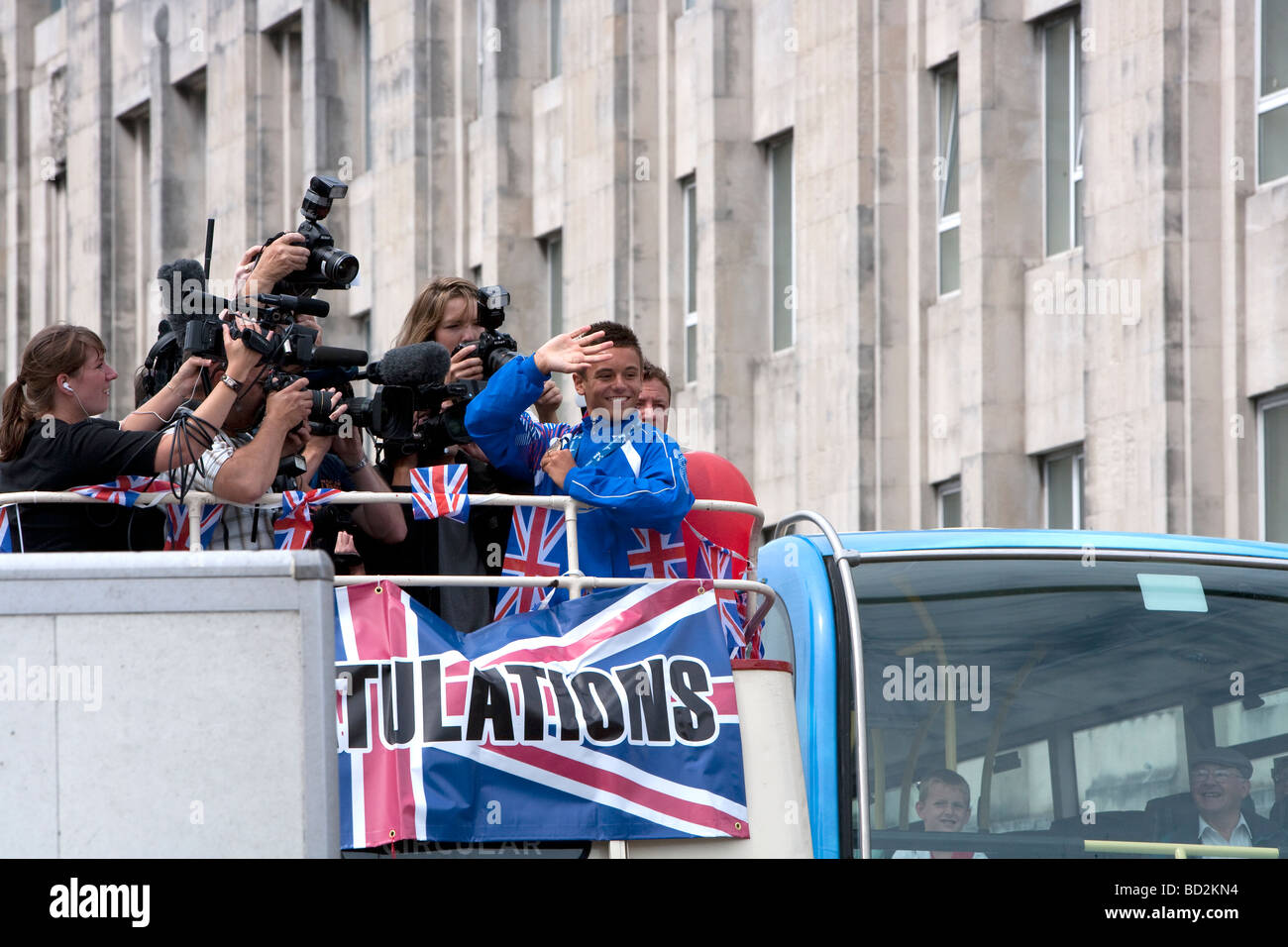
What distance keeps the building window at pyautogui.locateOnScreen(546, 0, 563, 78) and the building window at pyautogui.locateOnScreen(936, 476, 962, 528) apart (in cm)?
943

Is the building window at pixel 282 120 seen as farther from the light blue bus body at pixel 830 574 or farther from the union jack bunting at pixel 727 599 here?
the light blue bus body at pixel 830 574

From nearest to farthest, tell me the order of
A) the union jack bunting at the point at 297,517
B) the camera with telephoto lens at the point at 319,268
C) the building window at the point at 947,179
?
the union jack bunting at the point at 297,517
the camera with telephoto lens at the point at 319,268
the building window at the point at 947,179

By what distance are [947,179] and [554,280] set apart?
26.5 ft

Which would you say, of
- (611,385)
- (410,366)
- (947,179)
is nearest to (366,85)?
(947,179)

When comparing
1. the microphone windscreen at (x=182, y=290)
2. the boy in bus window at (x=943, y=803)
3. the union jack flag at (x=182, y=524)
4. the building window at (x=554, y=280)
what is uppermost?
the building window at (x=554, y=280)

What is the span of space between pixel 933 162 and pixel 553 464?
1581 cm

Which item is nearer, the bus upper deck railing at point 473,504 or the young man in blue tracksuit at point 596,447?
the bus upper deck railing at point 473,504

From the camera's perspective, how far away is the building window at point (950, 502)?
2194 centimetres

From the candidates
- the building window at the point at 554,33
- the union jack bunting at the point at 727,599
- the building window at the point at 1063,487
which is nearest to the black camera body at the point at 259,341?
the union jack bunting at the point at 727,599

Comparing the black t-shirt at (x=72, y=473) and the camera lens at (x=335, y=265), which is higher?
the camera lens at (x=335, y=265)

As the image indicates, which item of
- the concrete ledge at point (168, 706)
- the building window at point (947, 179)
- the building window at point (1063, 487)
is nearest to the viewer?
the concrete ledge at point (168, 706)

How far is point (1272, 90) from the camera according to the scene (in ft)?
60.3

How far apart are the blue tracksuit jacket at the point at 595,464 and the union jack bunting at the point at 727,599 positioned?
28 centimetres
